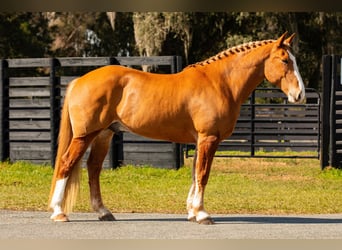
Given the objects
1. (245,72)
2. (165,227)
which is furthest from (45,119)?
(165,227)

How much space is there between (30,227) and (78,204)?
2.42 metres

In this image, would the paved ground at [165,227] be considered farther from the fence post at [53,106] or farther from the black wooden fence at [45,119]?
the fence post at [53,106]

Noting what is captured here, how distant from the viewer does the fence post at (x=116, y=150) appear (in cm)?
1418

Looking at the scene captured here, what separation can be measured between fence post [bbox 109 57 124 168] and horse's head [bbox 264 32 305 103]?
6937 mm

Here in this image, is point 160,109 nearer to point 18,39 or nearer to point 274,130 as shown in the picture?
point 274,130

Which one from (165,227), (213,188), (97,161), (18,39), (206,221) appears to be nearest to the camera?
(165,227)

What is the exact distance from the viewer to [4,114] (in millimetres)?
15164

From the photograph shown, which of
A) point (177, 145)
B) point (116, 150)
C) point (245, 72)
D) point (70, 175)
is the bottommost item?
point (116, 150)

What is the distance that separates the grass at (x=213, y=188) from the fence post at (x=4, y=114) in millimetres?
453

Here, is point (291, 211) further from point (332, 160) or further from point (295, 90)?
point (332, 160)

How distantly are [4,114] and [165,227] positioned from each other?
29.6 ft

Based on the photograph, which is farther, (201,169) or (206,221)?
(201,169)

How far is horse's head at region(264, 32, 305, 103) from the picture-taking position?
7.50m

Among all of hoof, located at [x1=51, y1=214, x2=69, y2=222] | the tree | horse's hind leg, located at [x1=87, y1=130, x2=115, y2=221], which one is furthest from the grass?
the tree
